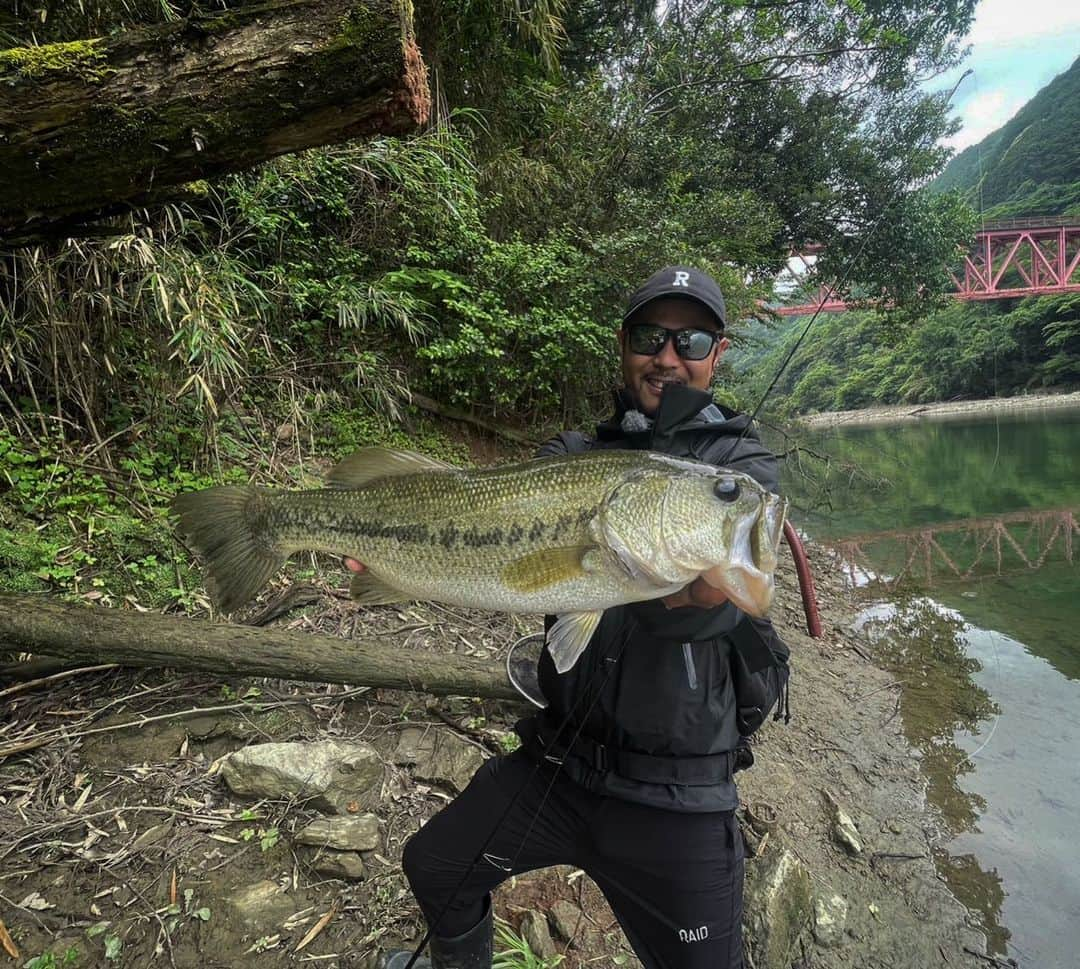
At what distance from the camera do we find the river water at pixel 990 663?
3.67 metres

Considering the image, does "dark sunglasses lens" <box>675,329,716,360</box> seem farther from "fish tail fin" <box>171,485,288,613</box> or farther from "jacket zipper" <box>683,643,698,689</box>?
"fish tail fin" <box>171,485,288,613</box>

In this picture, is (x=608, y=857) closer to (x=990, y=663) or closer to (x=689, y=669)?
(x=689, y=669)

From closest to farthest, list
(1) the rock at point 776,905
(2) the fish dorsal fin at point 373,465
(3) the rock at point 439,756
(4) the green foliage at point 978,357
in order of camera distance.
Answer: (2) the fish dorsal fin at point 373,465
(1) the rock at point 776,905
(3) the rock at point 439,756
(4) the green foliage at point 978,357

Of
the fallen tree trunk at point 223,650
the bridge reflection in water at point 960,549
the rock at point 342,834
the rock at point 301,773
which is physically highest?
the fallen tree trunk at point 223,650

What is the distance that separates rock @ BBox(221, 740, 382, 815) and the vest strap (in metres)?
1.42

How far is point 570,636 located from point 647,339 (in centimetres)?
131

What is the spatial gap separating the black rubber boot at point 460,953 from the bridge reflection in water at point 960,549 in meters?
8.71

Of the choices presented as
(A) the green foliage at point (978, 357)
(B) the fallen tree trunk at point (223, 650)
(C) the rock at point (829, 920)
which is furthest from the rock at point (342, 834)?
(A) the green foliage at point (978, 357)

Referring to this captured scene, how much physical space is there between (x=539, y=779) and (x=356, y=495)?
4.20ft

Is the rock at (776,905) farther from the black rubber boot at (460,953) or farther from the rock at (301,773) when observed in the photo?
the rock at (301,773)

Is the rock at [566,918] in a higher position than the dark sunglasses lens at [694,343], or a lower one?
lower

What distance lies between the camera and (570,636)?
78.0 inches

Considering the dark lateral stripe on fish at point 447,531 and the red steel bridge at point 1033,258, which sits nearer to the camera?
the dark lateral stripe on fish at point 447,531

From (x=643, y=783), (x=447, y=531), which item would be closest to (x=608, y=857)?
(x=643, y=783)
